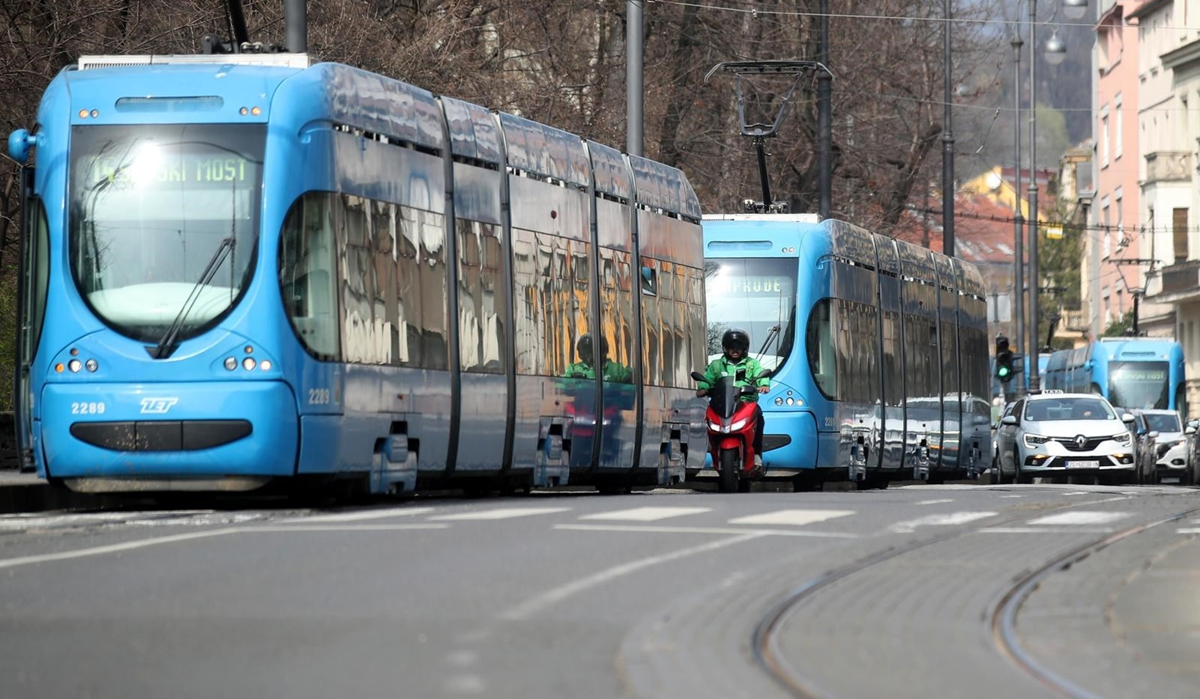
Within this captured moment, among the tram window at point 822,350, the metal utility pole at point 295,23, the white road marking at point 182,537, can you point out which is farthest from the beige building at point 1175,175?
the white road marking at point 182,537

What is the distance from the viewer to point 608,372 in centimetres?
2162

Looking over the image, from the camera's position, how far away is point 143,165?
1605cm

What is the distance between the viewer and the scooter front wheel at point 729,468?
2417 cm

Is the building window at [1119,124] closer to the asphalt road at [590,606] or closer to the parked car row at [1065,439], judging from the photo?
the parked car row at [1065,439]

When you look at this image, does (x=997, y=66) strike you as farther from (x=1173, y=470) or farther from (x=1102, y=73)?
(x=1102, y=73)

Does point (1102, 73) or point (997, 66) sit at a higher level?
point (1102, 73)

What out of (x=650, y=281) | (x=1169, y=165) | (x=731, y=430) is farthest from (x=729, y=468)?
(x=1169, y=165)

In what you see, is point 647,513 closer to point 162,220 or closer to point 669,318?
point 162,220

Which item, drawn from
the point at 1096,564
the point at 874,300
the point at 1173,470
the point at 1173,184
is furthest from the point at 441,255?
the point at 1173,184

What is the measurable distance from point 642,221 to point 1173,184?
5961cm

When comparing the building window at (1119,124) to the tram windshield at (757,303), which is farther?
the building window at (1119,124)

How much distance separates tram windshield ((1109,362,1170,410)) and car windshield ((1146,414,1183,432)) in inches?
313

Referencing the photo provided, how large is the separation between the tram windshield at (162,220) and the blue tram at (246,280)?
Result: 1cm

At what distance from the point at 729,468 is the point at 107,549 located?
40.9ft
